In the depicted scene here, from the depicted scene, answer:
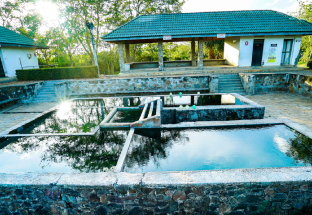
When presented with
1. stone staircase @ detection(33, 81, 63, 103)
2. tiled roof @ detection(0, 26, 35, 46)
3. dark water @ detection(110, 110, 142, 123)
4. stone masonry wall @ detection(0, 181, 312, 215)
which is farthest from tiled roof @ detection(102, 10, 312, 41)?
stone masonry wall @ detection(0, 181, 312, 215)

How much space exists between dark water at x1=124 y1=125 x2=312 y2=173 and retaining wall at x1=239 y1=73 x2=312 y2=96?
5.63 meters

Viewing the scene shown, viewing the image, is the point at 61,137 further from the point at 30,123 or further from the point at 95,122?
the point at 30,123

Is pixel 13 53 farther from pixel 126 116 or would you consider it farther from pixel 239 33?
pixel 239 33

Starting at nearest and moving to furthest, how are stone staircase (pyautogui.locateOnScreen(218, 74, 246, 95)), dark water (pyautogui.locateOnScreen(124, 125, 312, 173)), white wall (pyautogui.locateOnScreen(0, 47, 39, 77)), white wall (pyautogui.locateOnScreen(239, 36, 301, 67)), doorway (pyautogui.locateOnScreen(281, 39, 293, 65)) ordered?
dark water (pyautogui.locateOnScreen(124, 125, 312, 173)) < stone staircase (pyautogui.locateOnScreen(218, 74, 246, 95)) < white wall (pyautogui.locateOnScreen(239, 36, 301, 67)) < doorway (pyautogui.locateOnScreen(281, 39, 293, 65)) < white wall (pyautogui.locateOnScreen(0, 47, 39, 77))

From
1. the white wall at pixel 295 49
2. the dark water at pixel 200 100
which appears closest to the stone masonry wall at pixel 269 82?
the dark water at pixel 200 100

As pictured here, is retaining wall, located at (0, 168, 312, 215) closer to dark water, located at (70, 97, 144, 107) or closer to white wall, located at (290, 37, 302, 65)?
dark water, located at (70, 97, 144, 107)

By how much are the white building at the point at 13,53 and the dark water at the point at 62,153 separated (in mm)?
13364

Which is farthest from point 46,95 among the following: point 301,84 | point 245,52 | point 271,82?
point 301,84

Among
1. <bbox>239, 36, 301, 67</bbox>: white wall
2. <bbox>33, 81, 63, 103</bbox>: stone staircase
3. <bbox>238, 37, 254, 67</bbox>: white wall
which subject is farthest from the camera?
<bbox>238, 37, 254, 67</bbox>: white wall

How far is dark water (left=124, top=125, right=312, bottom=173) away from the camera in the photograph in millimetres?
3711

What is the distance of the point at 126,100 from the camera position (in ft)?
29.3

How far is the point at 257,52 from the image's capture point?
13.8 metres

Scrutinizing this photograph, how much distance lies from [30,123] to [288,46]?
16891mm

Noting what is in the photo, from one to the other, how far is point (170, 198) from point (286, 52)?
1566 centimetres
